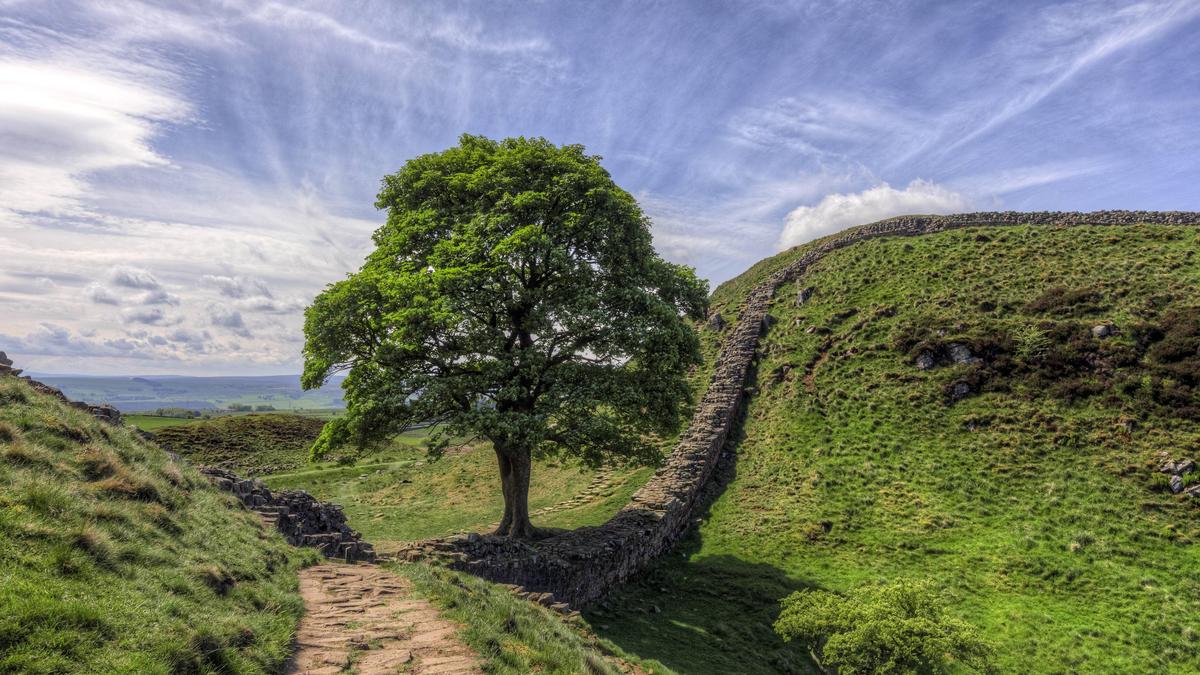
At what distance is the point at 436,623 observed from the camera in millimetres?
10797

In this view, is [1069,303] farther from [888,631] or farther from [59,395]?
[59,395]

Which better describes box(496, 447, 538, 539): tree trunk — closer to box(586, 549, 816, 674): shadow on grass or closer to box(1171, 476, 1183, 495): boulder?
box(586, 549, 816, 674): shadow on grass

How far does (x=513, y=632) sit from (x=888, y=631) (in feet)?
34.6

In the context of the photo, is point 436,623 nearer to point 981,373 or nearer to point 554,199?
point 554,199

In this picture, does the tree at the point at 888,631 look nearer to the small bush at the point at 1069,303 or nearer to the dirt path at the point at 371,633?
the dirt path at the point at 371,633

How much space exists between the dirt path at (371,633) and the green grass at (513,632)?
→ 1.19 ft

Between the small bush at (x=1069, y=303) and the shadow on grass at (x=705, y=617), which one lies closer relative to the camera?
the shadow on grass at (x=705, y=617)

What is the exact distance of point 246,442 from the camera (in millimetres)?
60531

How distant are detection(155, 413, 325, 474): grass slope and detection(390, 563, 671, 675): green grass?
122 ft

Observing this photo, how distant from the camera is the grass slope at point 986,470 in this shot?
19.4 m

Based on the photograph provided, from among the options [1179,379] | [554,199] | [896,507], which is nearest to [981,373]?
[1179,379]

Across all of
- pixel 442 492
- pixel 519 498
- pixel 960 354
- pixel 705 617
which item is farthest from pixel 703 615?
pixel 960 354

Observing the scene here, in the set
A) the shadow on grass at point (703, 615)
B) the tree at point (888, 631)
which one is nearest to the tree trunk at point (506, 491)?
the shadow on grass at point (703, 615)

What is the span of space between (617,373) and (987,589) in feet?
55.8
